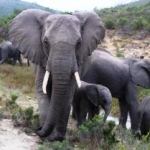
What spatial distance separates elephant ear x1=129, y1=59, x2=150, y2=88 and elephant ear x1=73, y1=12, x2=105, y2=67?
3013mm

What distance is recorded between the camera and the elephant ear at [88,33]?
6.26 m

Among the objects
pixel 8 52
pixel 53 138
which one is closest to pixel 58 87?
pixel 53 138

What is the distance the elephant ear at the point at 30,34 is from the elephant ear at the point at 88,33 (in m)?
0.46

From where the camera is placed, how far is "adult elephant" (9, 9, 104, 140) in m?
5.54

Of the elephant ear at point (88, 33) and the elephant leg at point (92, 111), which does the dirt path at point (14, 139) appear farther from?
the elephant leg at point (92, 111)

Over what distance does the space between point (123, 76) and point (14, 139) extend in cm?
384

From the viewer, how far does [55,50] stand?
5.55 meters

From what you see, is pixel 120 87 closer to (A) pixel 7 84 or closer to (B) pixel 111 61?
(B) pixel 111 61

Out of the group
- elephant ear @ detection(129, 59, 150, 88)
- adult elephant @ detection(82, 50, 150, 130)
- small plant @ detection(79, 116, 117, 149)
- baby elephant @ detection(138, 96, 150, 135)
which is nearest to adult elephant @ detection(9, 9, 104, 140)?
small plant @ detection(79, 116, 117, 149)

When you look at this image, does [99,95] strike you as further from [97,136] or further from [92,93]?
[97,136]

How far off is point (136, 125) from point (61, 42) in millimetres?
4301

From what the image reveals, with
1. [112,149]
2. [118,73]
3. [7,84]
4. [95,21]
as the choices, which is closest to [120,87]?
[118,73]

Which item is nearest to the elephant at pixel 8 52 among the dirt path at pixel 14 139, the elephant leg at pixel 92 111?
the elephant leg at pixel 92 111

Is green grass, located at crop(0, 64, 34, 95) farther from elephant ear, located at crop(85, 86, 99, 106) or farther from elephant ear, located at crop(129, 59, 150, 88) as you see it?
elephant ear, located at crop(85, 86, 99, 106)
